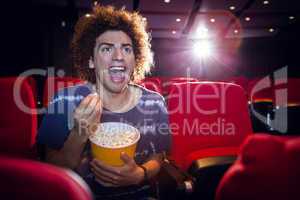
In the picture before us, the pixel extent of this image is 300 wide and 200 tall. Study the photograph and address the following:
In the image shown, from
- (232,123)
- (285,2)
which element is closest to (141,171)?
(232,123)

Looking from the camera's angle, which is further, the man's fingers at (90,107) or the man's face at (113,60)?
the man's face at (113,60)

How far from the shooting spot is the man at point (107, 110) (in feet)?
5.13

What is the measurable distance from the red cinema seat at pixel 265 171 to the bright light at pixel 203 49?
47.0ft

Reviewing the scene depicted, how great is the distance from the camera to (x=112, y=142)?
5.01 ft

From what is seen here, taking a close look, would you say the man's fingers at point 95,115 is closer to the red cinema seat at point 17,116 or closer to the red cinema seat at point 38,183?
the red cinema seat at point 17,116

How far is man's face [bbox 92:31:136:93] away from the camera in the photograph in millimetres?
1835

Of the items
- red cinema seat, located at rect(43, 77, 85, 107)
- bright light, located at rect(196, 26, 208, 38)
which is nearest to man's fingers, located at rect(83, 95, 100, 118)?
red cinema seat, located at rect(43, 77, 85, 107)

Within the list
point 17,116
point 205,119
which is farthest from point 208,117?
point 17,116

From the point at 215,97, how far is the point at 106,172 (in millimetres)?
1302

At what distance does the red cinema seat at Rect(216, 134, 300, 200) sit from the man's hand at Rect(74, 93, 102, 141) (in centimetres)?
98

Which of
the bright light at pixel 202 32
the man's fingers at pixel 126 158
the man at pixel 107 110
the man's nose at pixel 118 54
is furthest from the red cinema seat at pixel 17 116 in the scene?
the bright light at pixel 202 32

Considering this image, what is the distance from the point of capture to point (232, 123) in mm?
2559

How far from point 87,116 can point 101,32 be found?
0.63 metres

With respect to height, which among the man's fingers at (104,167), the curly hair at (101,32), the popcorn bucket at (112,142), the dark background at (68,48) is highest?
the dark background at (68,48)
